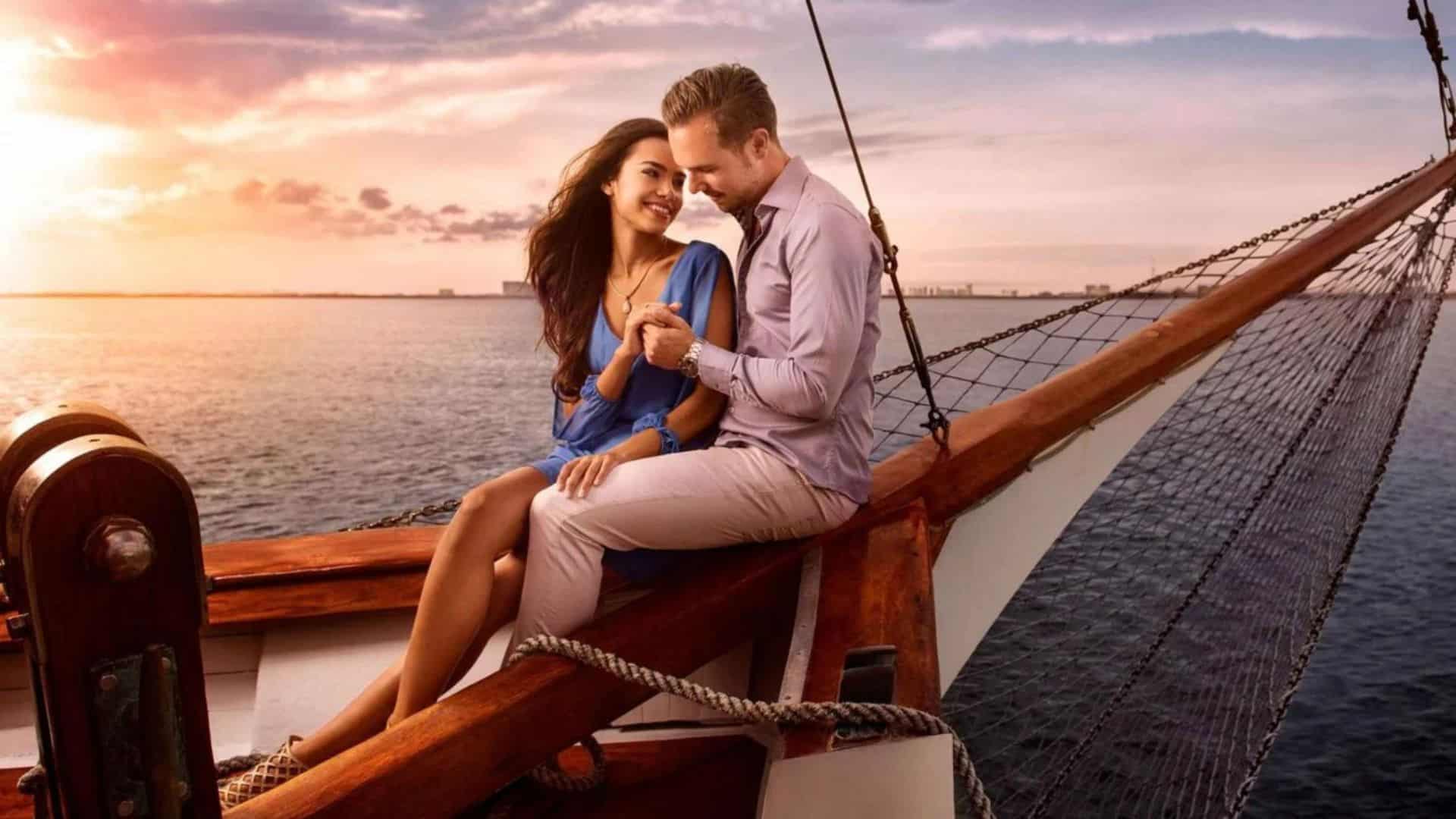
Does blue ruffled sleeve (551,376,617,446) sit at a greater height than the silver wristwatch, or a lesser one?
lesser

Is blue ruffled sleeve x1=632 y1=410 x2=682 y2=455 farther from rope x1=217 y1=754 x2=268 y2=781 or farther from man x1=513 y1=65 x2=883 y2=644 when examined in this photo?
rope x1=217 y1=754 x2=268 y2=781

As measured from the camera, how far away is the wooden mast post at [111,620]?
3.42 feet

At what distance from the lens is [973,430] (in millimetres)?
2375

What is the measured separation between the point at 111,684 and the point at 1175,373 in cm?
240

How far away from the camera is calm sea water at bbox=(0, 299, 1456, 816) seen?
7.98 meters

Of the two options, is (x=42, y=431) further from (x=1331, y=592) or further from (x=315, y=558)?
(x=1331, y=592)

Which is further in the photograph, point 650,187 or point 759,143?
point 650,187

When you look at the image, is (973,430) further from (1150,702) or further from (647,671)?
(1150,702)

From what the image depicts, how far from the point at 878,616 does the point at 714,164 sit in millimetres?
707

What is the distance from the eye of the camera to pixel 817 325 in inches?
66.7

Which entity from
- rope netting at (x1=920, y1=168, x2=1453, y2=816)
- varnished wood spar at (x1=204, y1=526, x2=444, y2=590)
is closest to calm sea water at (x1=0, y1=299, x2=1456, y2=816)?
rope netting at (x1=920, y1=168, x2=1453, y2=816)

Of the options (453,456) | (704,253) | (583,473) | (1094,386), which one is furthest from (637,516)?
(453,456)

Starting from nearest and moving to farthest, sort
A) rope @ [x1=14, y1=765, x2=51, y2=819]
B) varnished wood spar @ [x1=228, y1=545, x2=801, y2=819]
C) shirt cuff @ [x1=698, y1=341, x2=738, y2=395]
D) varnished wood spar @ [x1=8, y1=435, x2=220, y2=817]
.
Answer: varnished wood spar @ [x1=8, y1=435, x2=220, y2=817] < rope @ [x1=14, y1=765, x2=51, y2=819] < varnished wood spar @ [x1=228, y1=545, x2=801, y2=819] < shirt cuff @ [x1=698, y1=341, x2=738, y2=395]

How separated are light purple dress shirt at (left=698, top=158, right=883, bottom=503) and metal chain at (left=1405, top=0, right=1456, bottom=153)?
2.92 metres
